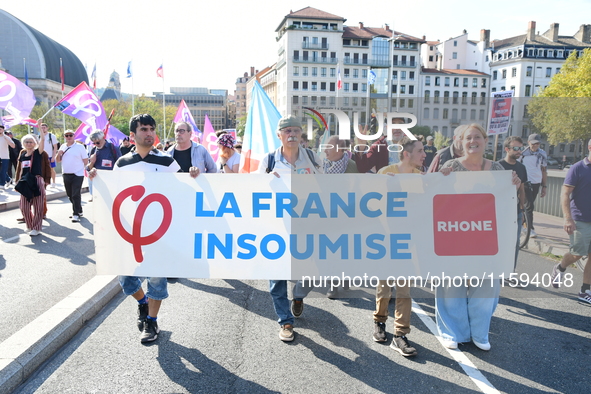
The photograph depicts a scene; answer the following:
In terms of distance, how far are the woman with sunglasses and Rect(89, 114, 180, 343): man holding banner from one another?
16.3 ft

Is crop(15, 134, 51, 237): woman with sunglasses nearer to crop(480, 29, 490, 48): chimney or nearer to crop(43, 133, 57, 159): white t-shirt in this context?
crop(43, 133, 57, 159): white t-shirt

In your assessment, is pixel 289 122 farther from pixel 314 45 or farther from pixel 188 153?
pixel 314 45

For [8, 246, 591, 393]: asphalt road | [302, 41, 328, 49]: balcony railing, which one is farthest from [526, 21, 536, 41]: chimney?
[8, 246, 591, 393]: asphalt road

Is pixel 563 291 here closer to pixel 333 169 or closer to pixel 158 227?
pixel 333 169

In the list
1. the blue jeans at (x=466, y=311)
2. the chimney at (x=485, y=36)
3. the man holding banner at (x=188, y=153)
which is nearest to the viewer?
the blue jeans at (x=466, y=311)

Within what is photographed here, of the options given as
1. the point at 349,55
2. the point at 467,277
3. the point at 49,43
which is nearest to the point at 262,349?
the point at 467,277

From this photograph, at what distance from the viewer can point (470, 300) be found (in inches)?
152

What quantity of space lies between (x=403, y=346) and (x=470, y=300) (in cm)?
74

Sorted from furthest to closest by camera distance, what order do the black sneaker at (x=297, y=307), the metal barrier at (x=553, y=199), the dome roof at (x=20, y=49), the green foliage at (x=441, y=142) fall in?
1. the dome roof at (x=20, y=49)
2. the metal barrier at (x=553, y=199)
3. the green foliage at (x=441, y=142)
4. the black sneaker at (x=297, y=307)

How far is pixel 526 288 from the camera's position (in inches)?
212

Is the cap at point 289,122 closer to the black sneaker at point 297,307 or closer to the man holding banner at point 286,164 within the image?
the man holding banner at point 286,164

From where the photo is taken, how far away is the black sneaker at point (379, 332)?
3889mm

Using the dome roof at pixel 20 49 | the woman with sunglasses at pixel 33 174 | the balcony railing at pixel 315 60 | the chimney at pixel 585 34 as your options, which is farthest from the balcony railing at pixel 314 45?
the woman with sunglasses at pixel 33 174

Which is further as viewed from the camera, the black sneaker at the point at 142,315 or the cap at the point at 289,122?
the cap at the point at 289,122
